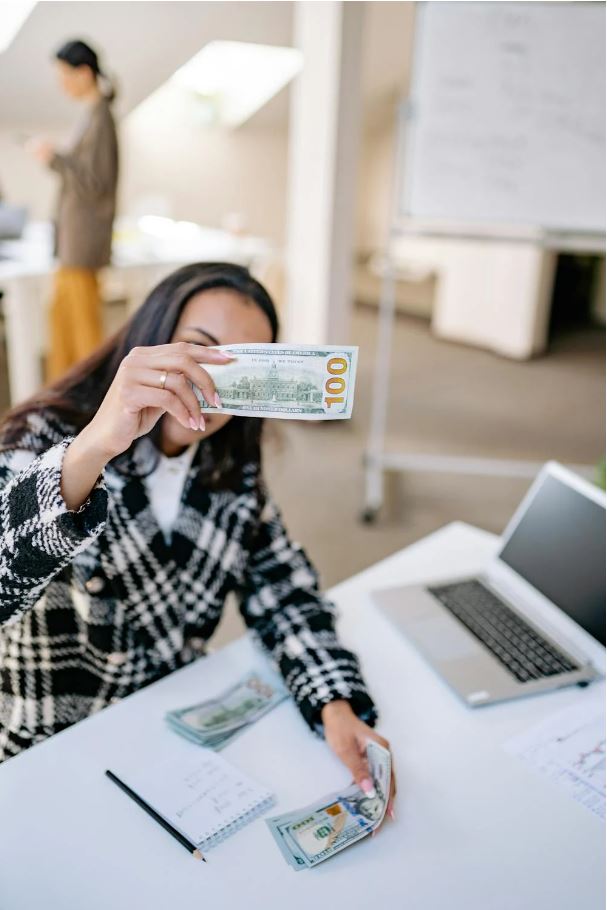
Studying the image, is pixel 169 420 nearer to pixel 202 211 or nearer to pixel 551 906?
pixel 551 906

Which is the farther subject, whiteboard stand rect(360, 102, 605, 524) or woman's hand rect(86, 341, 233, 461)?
whiteboard stand rect(360, 102, 605, 524)

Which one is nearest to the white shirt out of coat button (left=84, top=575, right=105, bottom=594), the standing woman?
coat button (left=84, top=575, right=105, bottom=594)

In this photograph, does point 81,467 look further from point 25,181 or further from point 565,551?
point 25,181

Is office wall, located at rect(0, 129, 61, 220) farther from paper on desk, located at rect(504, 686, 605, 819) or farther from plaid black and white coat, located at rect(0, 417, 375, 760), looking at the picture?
paper on desk, located at rect(504, 686, 605, 819)

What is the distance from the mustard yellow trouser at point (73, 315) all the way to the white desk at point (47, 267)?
2.9 inches

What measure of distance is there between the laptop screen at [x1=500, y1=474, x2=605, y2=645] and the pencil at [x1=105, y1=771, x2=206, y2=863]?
0.70 meters

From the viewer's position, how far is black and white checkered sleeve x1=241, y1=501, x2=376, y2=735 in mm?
1122

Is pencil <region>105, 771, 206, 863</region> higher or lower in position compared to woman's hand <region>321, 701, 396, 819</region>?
lower

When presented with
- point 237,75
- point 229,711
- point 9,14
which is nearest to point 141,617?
point 229,711

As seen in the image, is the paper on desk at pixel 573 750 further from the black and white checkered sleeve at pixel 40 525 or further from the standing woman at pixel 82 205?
the standing woman at pixel 82 205

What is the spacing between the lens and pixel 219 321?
1023 mm

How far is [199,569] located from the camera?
4.08 ft

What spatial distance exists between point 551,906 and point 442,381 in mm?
4288

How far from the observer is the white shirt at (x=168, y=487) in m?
1.21
